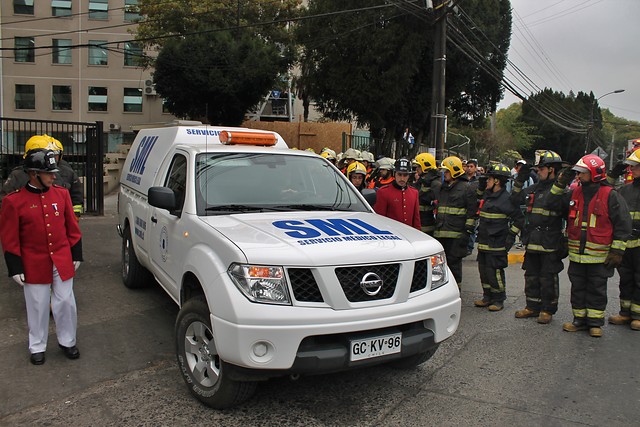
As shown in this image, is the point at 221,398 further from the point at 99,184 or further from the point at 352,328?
the point at 99,184

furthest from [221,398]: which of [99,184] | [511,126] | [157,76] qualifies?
[511,126]

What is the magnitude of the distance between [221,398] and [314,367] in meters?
0.76

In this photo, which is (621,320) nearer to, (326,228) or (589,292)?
(589,292)

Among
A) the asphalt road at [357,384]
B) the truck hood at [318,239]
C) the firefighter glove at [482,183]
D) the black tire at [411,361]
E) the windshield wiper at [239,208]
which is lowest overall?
the asphalt road at [357,384]

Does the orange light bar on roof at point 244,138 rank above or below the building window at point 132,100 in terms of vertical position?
below

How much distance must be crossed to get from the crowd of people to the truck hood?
96.0 inches

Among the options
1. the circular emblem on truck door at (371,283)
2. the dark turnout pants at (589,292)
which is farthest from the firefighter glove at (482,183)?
the circular emblem on truck door at (371,283)

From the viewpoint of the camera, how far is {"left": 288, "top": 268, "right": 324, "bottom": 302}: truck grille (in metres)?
3.18

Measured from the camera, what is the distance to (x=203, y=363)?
3.57m

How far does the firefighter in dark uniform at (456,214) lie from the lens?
652 cm

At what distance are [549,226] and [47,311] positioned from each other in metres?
5.16

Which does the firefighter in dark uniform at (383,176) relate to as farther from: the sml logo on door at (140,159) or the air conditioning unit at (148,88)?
the air conditioning unit at (148,88)

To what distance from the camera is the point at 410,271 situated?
3.49 meters

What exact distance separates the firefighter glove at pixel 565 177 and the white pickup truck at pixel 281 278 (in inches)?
96.1
